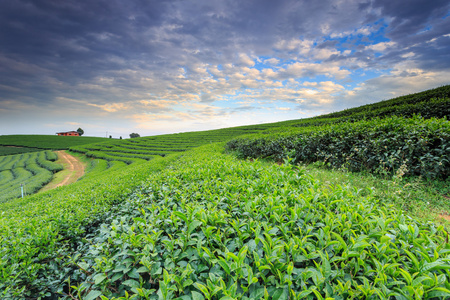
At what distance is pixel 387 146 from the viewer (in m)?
5.21

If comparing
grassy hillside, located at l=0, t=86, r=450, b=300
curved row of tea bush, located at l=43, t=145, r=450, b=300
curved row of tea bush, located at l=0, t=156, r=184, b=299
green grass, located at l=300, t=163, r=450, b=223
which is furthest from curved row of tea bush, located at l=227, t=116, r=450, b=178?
curved row of tea bush, located at l=0, t=156, r=184, b=299

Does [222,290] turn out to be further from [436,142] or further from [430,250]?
[436,142]

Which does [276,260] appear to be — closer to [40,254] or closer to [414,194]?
[40,254]

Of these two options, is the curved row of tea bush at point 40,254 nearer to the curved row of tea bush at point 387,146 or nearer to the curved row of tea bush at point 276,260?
the curved row of tea bush at point 276,260

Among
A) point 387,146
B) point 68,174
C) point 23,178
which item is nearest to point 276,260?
point 387,146

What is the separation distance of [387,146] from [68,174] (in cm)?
2710

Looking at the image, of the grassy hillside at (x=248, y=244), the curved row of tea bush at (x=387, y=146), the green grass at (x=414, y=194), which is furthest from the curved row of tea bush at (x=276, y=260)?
the curved row of tea bush at (x=387, y=146)

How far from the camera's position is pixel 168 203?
295cm

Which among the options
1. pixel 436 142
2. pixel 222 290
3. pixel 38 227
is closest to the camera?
pixel 222 290

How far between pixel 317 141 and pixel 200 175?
15.6 feet

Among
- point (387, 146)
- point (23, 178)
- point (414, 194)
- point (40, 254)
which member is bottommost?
point (23, 178)

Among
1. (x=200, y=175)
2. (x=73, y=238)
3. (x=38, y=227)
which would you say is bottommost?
(x=73, y=238)

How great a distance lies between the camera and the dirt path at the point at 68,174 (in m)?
18.0

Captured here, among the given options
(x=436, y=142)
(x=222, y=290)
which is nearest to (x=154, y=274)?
(x=222, y=290)
